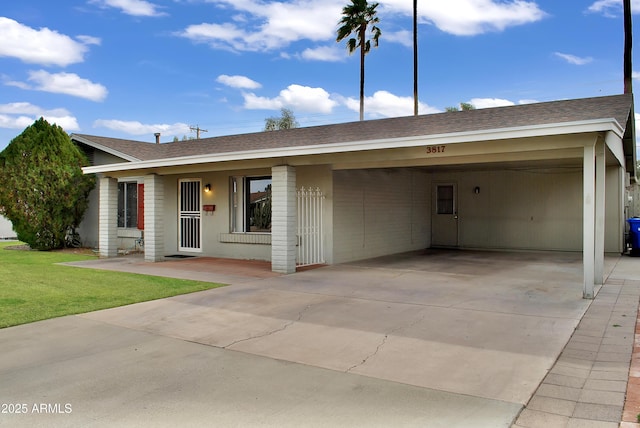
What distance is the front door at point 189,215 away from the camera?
1389 centimetres

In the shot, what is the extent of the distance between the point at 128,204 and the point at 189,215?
295cm

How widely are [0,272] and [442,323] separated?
943cm

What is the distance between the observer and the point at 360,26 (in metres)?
29.0

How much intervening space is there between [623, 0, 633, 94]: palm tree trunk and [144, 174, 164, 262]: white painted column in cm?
1867

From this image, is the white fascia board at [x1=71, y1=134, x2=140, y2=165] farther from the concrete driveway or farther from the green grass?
the concrete driveway

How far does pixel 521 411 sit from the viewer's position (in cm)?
338

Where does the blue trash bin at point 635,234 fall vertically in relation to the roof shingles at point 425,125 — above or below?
below

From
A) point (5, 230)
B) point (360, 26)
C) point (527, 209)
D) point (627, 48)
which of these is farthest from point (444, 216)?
point (5, 230)

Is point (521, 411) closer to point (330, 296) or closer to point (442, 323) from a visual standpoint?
point (442, 323)

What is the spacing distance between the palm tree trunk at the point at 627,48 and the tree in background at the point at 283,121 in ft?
89.7

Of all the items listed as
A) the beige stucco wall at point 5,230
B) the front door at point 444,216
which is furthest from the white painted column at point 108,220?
the beige stucco wall at point 5,230

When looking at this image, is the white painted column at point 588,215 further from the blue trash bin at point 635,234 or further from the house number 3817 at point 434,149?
the blue trash bin at point 635,234

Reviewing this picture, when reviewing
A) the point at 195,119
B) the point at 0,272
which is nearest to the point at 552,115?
the point at 0,272

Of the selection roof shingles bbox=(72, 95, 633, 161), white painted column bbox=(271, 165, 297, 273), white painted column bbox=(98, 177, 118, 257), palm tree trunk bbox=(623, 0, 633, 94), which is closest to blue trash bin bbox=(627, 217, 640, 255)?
roof shingles bbox=(72, 95, 633, 161)
